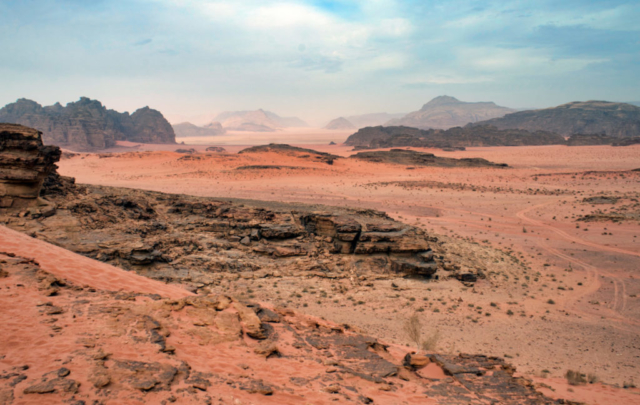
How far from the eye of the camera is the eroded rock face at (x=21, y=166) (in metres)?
12.4

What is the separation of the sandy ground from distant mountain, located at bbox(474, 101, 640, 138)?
7905 cm

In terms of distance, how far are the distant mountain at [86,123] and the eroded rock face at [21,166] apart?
7278 centimetres

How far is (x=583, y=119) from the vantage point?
4432 inches

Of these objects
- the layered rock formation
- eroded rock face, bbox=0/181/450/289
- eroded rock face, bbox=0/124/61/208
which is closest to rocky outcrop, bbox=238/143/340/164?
eroded rock face, bbox=0/181/450/289

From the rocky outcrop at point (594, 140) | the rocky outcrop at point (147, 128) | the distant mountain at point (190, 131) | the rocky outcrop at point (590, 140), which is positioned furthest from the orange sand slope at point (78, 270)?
the distant mountain at point (190, 131)

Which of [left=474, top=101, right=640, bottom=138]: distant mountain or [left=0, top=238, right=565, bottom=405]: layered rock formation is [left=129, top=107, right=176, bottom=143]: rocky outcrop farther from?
[left=474, top=101, right=640, bottom=138]: distant mountain

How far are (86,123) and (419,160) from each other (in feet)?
221

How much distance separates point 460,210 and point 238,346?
24.4 metres

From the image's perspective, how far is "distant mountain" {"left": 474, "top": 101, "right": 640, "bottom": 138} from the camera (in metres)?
102

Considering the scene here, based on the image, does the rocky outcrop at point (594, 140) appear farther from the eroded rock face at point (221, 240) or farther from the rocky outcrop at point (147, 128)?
the rocky outcrop at point (147, 128)

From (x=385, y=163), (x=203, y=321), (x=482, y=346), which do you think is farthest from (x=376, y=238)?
(x=385, y=163)

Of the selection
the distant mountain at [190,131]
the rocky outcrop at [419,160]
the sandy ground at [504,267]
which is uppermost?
the distant mountain at [190,131]

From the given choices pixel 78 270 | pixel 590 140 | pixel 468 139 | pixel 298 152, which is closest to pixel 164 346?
pixel 78 270

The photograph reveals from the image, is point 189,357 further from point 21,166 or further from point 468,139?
point 468,139
